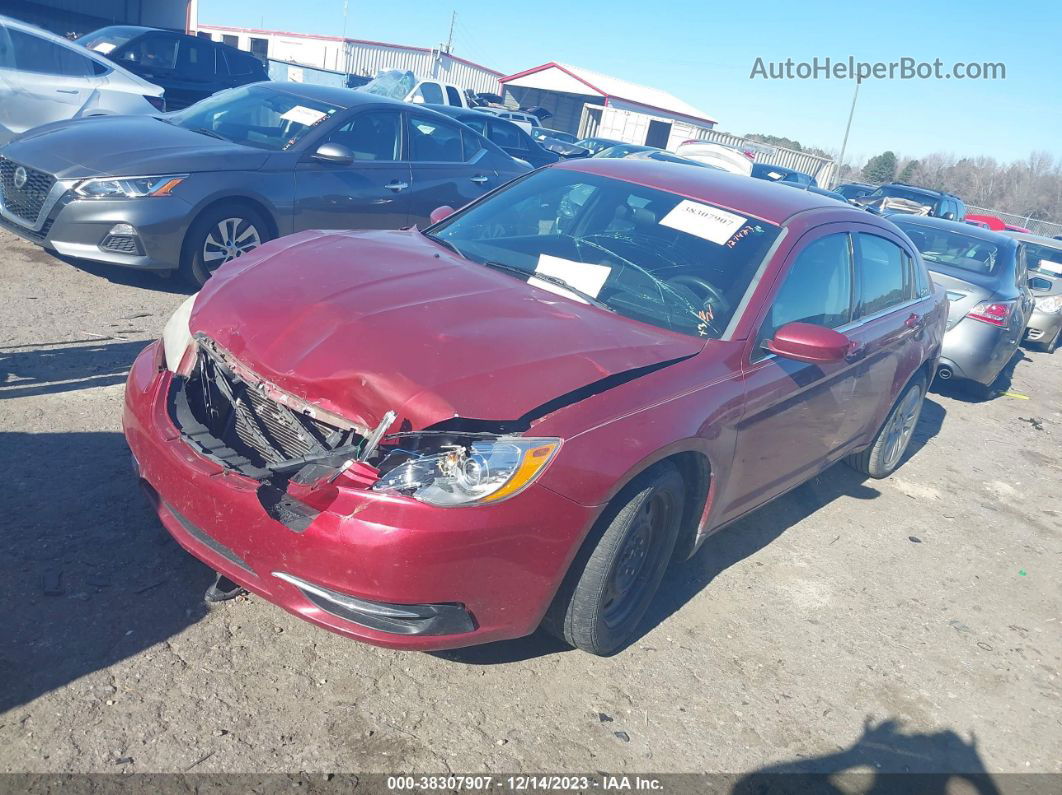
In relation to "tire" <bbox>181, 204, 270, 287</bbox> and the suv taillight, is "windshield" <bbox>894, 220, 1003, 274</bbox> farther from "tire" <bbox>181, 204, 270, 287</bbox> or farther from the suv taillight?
"tire" <bbox>181, 204, 270, 287</bbox>

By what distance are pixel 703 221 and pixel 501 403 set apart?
179cm

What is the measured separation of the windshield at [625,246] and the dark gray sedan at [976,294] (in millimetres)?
4054

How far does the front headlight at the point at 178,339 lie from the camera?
3.15 m

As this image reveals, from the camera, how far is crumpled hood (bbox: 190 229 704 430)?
8.80 ft

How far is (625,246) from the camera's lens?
3932 millimetres

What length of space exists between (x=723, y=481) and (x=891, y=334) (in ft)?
6.48

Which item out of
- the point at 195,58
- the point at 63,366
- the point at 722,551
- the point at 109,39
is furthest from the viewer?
the point at 195,58

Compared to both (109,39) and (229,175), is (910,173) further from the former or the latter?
(229,175)

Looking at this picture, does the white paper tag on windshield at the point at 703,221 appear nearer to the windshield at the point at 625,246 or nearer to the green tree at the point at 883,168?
the windshield at the point at 625,246

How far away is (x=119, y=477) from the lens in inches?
145

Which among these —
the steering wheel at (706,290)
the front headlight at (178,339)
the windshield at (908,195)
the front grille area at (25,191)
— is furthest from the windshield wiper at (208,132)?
the windshield at (908,195)

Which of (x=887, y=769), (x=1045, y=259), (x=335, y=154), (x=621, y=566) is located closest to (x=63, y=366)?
(x=335, y=154)

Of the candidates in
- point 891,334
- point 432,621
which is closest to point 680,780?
point 432,621

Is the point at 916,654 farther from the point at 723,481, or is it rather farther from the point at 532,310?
the point at 532,310
